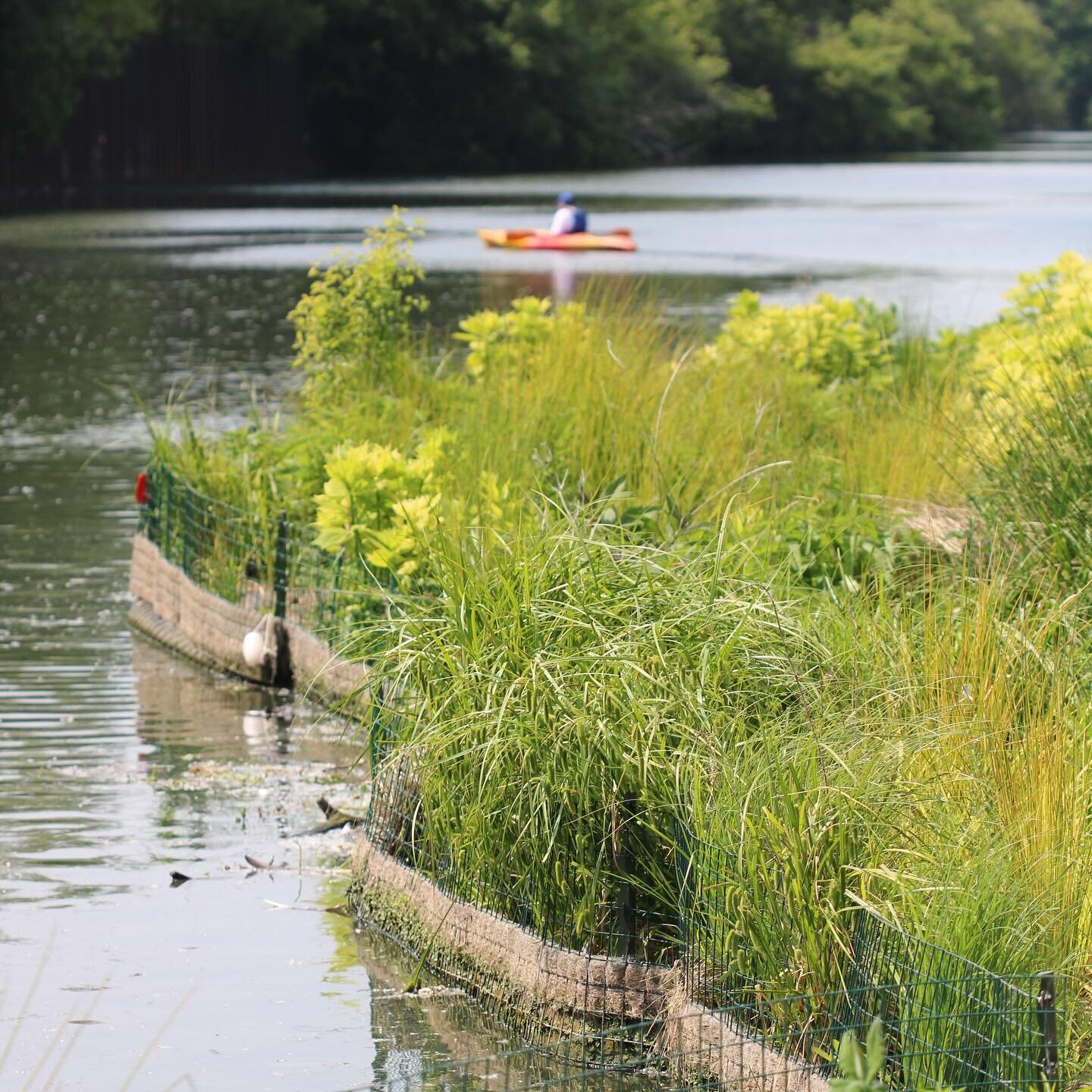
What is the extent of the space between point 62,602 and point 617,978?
687 centimetres

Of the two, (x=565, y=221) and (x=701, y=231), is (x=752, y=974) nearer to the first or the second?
(x=565, y=221)

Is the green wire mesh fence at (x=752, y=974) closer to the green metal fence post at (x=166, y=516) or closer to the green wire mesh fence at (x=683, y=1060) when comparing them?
the green wire mesh fence at (x=683, y=1060)

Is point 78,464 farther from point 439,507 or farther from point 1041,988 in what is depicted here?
point 1041,988

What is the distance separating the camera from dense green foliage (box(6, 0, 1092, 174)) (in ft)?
246

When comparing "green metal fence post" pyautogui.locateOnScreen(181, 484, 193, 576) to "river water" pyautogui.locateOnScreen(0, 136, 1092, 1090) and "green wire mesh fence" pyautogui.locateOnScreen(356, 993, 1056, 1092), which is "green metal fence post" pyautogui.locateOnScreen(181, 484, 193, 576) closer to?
"river water" pyautogui.locateOnScreen(0, 136, 1092, 1090)

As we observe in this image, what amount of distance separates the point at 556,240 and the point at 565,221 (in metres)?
1.20

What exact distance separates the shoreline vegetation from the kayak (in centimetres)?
2968

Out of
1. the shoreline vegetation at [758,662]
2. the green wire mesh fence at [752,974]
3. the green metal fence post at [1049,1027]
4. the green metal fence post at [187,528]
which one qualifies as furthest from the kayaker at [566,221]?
the green metal fence post at [1049,1027]

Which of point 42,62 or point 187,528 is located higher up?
point 42,62

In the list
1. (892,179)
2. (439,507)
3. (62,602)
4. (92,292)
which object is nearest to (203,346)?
(92,292)

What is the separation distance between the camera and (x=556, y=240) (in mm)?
40125

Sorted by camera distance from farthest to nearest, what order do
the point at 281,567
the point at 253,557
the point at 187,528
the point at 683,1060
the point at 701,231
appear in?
the point at 701,231 → the point at 187,528 → the point at 253,557 → the point at 281,567 → the point at 683,1060

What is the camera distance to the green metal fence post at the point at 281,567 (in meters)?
10.1

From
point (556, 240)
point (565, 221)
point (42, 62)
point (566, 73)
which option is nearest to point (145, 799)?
point (556, 240)
